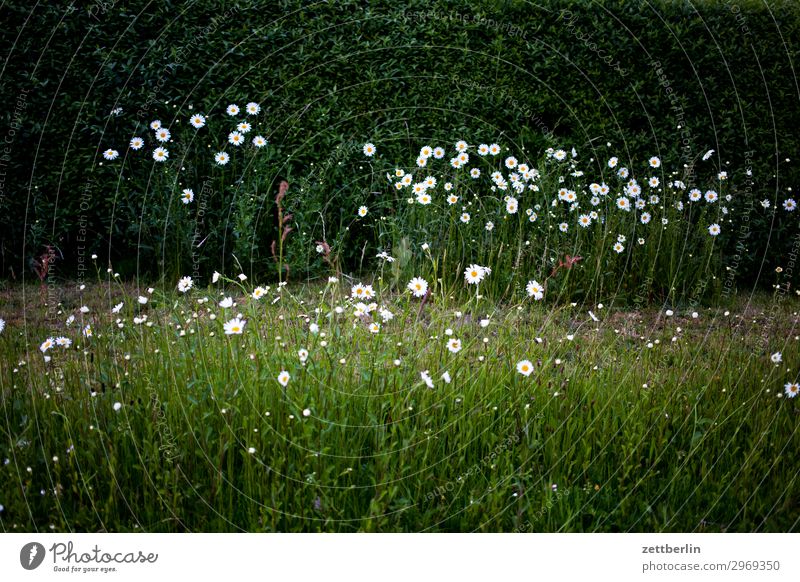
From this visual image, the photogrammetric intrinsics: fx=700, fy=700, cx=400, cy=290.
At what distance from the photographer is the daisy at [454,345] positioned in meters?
2.99

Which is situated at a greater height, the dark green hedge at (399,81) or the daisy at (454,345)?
the dark green hedge at (399,81)

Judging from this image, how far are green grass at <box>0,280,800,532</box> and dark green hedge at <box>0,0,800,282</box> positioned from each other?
2.37m

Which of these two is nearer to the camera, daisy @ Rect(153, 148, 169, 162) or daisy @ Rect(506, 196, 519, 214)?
daisy @ Rect(506, 196, 519, 214)

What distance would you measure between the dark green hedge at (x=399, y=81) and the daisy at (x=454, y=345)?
277 cm

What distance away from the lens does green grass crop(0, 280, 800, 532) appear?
2.36m

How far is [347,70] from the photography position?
5.58 m

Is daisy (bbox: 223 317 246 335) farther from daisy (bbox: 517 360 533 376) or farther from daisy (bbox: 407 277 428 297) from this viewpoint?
daisy (bbox: 517 360 533 376)

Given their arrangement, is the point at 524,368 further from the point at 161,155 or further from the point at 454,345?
the point at 161,155

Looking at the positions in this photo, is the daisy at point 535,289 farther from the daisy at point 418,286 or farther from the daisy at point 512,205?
the daisy at point 512,205

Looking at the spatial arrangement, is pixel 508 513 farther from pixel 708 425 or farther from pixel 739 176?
pixel 739 176

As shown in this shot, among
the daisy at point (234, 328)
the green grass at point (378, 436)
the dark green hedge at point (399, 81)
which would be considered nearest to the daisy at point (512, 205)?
the dark green hedge at point (399, 81)

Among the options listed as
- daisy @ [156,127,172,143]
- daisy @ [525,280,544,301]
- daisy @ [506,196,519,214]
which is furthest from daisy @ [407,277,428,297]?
daisy @ [156,127,172,143]

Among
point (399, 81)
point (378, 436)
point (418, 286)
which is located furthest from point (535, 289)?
point (399, 81)

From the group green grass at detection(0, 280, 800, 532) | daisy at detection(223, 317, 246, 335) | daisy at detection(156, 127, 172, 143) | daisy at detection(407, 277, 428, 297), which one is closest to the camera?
green grass at detection(0, 280, 800, 532)
